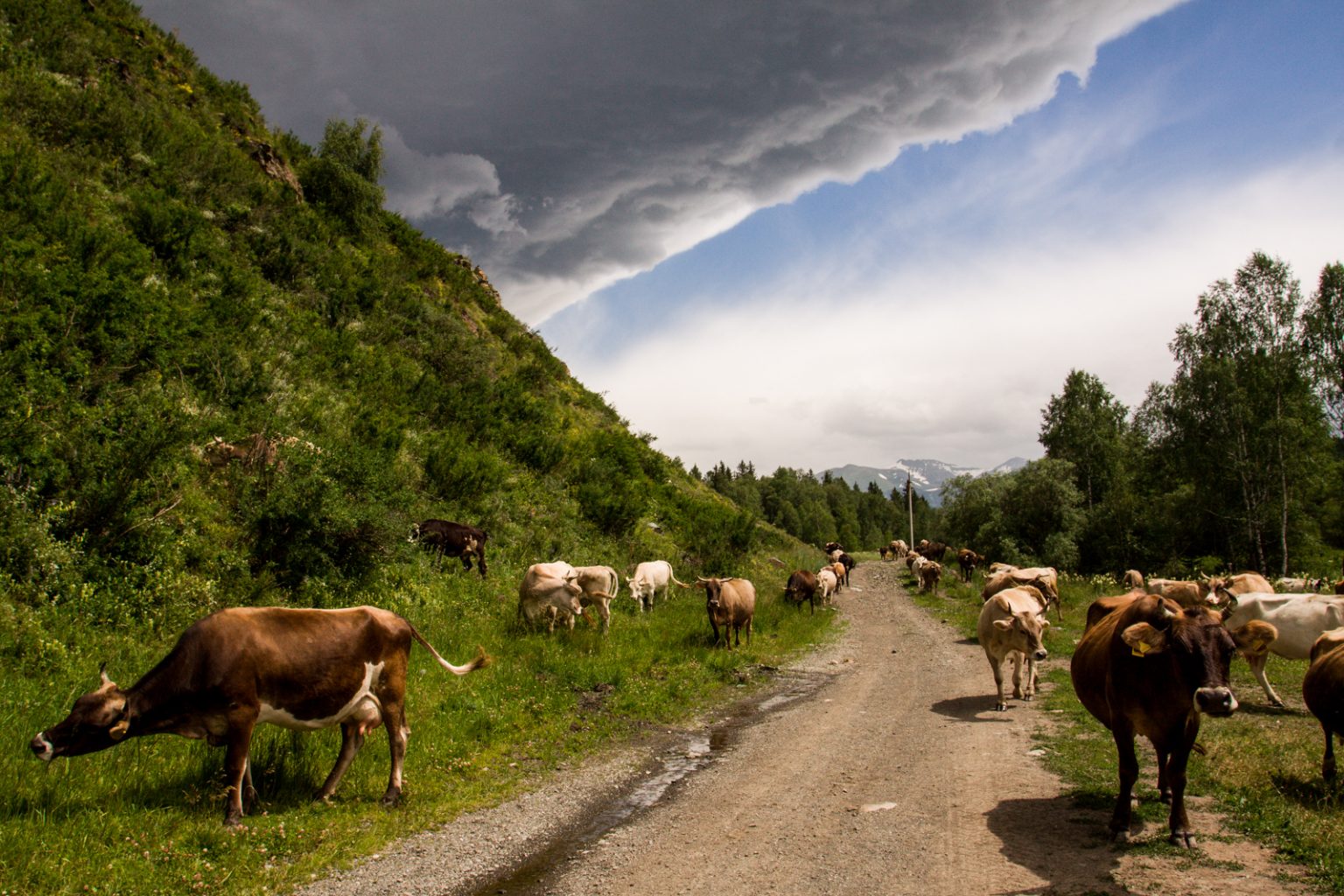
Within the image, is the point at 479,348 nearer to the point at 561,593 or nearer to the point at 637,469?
the point at 637,469

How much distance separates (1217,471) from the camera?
36.8 m

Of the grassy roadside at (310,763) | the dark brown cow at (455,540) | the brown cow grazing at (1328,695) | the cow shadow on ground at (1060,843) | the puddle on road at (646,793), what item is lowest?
the puddle on road at (646,793)

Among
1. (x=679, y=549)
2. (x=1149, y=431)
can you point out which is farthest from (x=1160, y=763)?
(x=1149, y=431)

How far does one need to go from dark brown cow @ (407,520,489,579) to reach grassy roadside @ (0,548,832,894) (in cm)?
238

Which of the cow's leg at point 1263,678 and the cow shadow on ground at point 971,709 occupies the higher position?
the cow's leg at point 1263,678

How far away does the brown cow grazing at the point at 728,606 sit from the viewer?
1712 cm

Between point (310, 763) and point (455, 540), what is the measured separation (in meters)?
9.98

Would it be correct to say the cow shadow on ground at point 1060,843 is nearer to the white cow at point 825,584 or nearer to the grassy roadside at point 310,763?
the grassy roadside at point 310,763

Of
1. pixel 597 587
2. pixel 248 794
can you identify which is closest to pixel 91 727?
pixel 248 794

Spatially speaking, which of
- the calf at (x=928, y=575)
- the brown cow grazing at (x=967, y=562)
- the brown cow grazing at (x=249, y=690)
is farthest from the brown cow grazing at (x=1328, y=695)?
the brown cow grazing at (x=967, y=562)

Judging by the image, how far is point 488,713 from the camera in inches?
391

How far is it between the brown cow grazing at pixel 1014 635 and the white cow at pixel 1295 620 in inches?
113

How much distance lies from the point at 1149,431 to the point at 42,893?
61373 millimetres

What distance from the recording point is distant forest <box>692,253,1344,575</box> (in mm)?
34562
